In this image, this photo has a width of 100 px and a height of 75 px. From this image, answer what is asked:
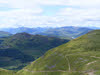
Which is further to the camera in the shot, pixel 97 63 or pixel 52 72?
pixel 52 72

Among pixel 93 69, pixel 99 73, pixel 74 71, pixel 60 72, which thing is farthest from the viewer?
pixel 60 72

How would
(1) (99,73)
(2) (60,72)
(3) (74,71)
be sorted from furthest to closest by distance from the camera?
(2) (60,72), (3) (74,71), (1) (99,73)

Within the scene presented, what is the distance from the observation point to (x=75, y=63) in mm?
194375

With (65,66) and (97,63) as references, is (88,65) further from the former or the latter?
(65,66)

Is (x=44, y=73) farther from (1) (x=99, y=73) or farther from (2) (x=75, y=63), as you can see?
(1) (x=99, y=73)

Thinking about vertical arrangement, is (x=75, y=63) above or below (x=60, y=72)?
above

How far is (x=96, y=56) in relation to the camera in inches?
7584

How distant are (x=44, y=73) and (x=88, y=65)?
76.1 metres

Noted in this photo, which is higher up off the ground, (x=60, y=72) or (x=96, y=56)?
(x=96, y=56)

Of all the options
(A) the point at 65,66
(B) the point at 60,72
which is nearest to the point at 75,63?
(A) the point at 65,66

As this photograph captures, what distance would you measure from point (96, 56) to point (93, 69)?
125 feet

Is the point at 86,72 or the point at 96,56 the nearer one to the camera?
the point at 86,72

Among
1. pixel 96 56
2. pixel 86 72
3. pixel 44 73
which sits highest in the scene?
pixel 96 56

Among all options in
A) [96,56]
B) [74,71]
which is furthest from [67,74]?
[96,56]
